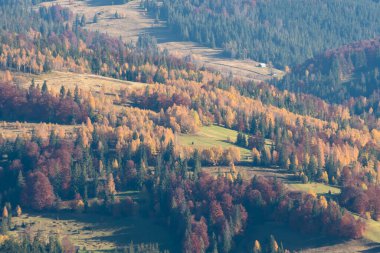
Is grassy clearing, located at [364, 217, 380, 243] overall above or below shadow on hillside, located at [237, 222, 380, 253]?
above

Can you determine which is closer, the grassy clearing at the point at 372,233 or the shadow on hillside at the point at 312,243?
the shadow on hillside at the point at 312,243

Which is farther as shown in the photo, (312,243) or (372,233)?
(372,233)

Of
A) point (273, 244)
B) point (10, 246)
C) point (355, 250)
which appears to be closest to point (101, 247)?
point (10, 246)

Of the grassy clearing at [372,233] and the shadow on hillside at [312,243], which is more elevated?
the grassy clearing at [372,233]

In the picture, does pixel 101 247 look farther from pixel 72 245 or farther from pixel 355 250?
pixel 355 250

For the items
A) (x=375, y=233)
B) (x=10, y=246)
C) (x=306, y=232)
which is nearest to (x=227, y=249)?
(x=306, y=232)

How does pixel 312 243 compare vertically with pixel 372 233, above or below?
below

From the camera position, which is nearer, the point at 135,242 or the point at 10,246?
the point at 10,246

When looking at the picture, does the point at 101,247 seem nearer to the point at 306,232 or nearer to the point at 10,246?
the point at 10,246

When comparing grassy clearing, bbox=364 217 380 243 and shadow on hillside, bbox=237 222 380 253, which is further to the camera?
grassy clearing, bbox=364 217 380 243
